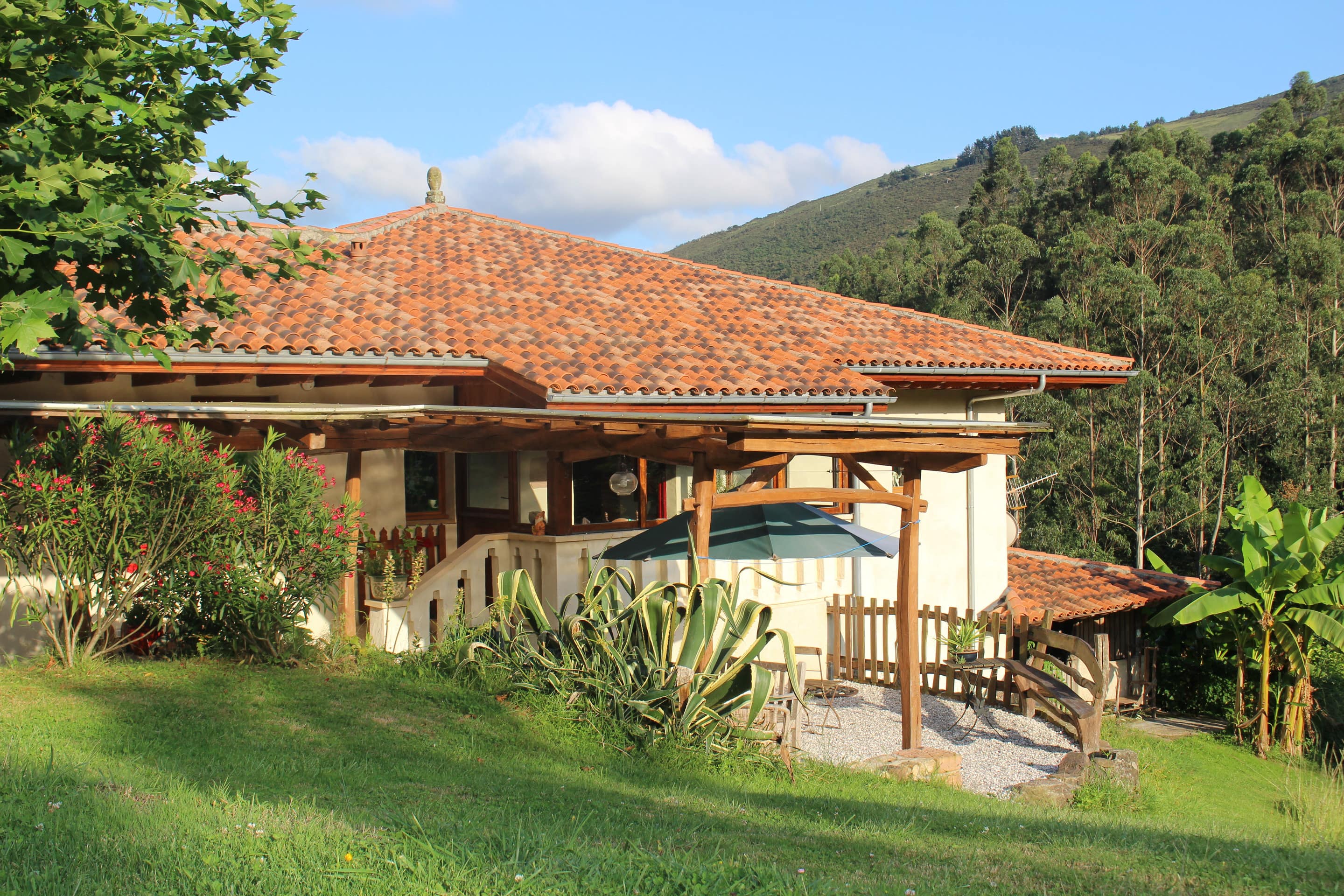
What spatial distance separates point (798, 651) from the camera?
416 inches

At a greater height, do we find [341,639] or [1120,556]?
[341,639]

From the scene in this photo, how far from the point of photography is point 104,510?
24.7 feet

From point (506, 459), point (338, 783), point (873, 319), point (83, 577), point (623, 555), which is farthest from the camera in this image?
point (873, 319)

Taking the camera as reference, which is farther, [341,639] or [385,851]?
[341,639]

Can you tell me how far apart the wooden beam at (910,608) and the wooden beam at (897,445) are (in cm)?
28

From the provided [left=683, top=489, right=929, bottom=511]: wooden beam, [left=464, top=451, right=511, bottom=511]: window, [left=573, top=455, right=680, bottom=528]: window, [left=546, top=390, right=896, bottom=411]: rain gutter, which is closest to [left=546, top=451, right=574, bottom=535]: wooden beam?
[left=573, top=455, right=680, bottom=528]: window

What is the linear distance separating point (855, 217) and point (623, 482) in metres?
75.5

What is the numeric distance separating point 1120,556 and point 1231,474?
4052mm

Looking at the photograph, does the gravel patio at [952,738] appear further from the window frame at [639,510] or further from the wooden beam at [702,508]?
the window frame at [639,510]

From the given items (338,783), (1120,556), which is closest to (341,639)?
(338,783)

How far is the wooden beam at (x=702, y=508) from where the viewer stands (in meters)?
7.56

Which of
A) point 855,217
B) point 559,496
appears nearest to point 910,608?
point 559,496

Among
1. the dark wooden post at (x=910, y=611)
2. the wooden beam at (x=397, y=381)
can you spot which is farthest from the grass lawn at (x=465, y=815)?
the wooden beam at (x=397, y=381)

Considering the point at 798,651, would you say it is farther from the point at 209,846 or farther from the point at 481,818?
the point at 209,846
